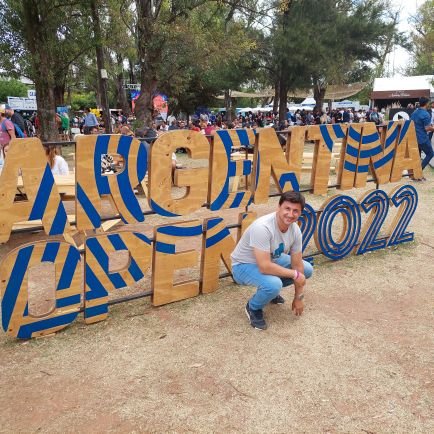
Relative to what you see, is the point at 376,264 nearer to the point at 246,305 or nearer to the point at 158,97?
the point at 246,305

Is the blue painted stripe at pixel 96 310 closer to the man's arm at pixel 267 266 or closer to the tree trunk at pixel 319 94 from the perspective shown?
the man's arm at pixel 267 266

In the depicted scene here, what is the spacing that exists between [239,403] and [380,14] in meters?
20.8

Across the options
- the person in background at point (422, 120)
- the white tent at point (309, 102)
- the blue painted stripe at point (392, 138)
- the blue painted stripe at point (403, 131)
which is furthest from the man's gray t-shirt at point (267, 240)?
the white tent at point (309, 102)

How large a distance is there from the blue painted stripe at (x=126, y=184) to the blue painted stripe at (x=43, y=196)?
1.69ft

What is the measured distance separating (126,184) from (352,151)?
2678 millimetres

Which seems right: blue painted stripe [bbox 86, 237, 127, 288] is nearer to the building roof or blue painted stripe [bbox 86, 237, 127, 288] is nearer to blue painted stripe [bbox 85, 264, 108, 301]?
blue painted stripe [bbox 85, 264, 108, 301]

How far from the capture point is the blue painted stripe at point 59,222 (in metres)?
3.11

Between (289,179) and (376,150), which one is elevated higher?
(376,150)

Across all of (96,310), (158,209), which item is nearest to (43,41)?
(158,209)

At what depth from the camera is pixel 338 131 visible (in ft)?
15.0

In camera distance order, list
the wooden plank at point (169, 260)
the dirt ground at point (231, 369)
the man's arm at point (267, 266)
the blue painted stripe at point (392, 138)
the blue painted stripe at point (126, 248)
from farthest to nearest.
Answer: the blue painted stripe at point (392, 138)
the wooden plank at point (169, 260)
the blue painted stripe at point (126, 248)
the man's arm at point (267, 266)
the dirt ground at point (231, 369)

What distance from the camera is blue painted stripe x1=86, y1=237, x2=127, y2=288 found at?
3.32 metres

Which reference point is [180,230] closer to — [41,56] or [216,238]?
[216,238]

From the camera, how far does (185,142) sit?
139 inches
